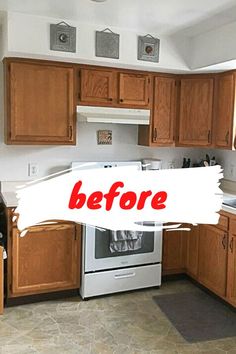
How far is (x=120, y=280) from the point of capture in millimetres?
3291

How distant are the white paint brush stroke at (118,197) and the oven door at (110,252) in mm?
448

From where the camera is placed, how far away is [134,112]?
11.2ft

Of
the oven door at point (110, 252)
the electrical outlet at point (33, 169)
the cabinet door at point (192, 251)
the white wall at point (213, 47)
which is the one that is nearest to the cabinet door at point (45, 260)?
the oven door at point (110, 252)

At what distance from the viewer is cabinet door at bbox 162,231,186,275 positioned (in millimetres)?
3598

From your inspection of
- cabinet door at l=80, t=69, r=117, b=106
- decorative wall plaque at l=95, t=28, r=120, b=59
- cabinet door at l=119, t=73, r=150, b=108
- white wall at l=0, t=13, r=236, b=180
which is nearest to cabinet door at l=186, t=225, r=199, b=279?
white wall at l=0, t=13, r=236, b=180

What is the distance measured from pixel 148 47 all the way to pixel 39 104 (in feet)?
3.51

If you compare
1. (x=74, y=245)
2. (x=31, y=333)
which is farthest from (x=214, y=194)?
(x=31, y=333)

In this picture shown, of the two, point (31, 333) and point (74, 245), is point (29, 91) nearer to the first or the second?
point (74, 245)

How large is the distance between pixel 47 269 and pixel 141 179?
1299 mm

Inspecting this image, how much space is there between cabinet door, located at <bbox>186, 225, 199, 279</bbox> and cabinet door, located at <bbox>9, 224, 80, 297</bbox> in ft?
3.66

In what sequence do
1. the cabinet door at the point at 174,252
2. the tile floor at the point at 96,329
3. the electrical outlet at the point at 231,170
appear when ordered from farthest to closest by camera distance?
the electrical outlet at the point at 231,170 → the cabinet door at the point at 174,252 → the tile floor at the point at 96,329

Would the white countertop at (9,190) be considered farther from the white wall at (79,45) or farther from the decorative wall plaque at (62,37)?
the decorative wall plaque at (62,37)

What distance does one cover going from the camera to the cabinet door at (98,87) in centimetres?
325

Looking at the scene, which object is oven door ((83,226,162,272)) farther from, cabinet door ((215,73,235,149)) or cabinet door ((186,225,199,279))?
cabinet door ((215,73,235,149))
